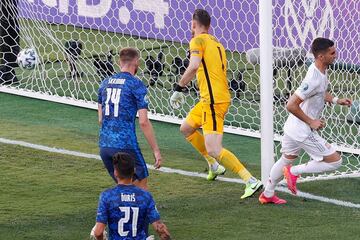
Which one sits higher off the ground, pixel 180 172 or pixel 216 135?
pixel 216 135

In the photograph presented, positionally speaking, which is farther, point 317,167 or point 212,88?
point 212,88

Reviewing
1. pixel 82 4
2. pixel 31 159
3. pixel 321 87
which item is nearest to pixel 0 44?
pixel 82 4

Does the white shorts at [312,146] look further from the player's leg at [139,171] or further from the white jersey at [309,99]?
the player's leg at [139,171]

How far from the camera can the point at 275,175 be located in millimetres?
10438

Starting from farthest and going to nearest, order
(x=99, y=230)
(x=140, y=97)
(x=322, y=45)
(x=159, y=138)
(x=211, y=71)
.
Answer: (x=159, y=138) → (x=211, y=71) → (x=322, y=45) → (x=140, y=97) → (x=99, y=230)

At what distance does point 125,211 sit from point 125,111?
6.14 ft

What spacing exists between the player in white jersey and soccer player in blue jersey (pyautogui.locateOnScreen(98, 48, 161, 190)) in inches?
61.4

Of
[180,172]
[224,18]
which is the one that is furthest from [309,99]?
[224,18]

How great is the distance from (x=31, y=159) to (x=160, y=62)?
398 centimetres

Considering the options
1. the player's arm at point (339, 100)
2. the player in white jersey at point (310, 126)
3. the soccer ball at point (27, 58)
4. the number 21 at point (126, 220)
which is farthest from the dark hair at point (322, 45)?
the soccer ball at point (27, 58)

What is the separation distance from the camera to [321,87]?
10.1 m

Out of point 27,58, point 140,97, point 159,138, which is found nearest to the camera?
point 140,97

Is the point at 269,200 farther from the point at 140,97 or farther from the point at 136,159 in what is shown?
the point at 140,97

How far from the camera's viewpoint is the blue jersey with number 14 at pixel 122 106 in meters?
9.10
